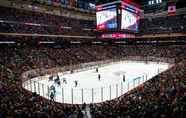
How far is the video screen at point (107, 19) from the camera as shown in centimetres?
3559

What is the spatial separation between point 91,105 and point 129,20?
26914 mm

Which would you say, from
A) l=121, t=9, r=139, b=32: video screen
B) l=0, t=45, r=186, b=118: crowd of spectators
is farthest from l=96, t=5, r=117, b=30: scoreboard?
l=0, t=45, r=186, b=118: crowd of spectators

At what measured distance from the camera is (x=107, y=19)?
36438mm

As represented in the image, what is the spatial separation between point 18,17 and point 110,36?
1775 centimetres

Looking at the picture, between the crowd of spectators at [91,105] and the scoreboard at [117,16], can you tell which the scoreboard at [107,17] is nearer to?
the scoreboard at [117,16]

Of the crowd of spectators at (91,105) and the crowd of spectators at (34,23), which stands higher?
the crowd of spectators at (34,23)

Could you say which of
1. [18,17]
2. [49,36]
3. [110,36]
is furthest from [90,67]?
[18,17]

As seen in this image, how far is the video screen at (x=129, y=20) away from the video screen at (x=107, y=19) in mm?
1433

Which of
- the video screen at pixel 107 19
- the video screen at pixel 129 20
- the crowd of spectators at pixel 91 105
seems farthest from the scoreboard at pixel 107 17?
the crowd of spectators at pixel 91 105

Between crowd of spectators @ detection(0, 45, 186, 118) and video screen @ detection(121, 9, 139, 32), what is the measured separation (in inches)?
369

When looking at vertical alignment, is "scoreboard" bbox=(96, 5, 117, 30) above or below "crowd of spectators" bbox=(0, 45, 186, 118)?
above

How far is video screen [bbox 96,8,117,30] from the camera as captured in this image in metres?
35.6

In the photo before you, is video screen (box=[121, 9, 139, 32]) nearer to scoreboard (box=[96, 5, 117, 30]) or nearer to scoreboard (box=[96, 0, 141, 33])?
scoreboard (box=[96, 0, 141, 33])

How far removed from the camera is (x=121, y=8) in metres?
35.0
